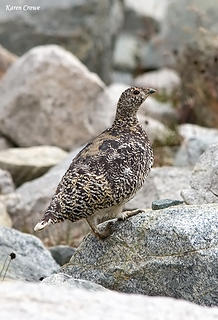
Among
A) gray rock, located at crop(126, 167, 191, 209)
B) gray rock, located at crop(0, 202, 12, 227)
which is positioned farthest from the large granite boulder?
gray rock, located at crop(0, 202, 12, 227)

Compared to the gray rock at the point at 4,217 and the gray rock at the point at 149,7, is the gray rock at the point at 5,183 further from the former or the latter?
the gray rock at the point at 149,7

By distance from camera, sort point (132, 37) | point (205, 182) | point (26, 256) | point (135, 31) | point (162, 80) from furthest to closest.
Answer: point (135, 31) < point (132, 37) < point (162, 80) < point (26, 256) < point (205, 182)

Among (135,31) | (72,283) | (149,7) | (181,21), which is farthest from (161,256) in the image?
(149,7)

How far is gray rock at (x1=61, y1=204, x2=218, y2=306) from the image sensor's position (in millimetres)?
5555

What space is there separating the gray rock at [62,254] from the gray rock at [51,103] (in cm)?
485

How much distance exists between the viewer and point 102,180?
229 inches

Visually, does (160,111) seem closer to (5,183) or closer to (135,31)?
(5,183)

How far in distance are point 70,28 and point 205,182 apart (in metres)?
10.0

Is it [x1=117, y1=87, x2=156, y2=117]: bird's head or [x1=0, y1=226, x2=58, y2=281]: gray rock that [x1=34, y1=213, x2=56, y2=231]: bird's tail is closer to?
[x1=0, y1=226, x2=58, y2=281]: gray rock

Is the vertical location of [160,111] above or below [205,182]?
below

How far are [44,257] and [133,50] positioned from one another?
40.8 ft

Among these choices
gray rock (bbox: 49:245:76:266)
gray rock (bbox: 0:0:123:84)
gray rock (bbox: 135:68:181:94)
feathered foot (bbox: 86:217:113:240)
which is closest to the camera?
feathered foot (bbox: 86:217:113:240)

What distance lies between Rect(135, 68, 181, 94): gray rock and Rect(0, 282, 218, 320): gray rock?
38.6 feet

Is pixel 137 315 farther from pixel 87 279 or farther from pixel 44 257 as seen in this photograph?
pixel 44 257
